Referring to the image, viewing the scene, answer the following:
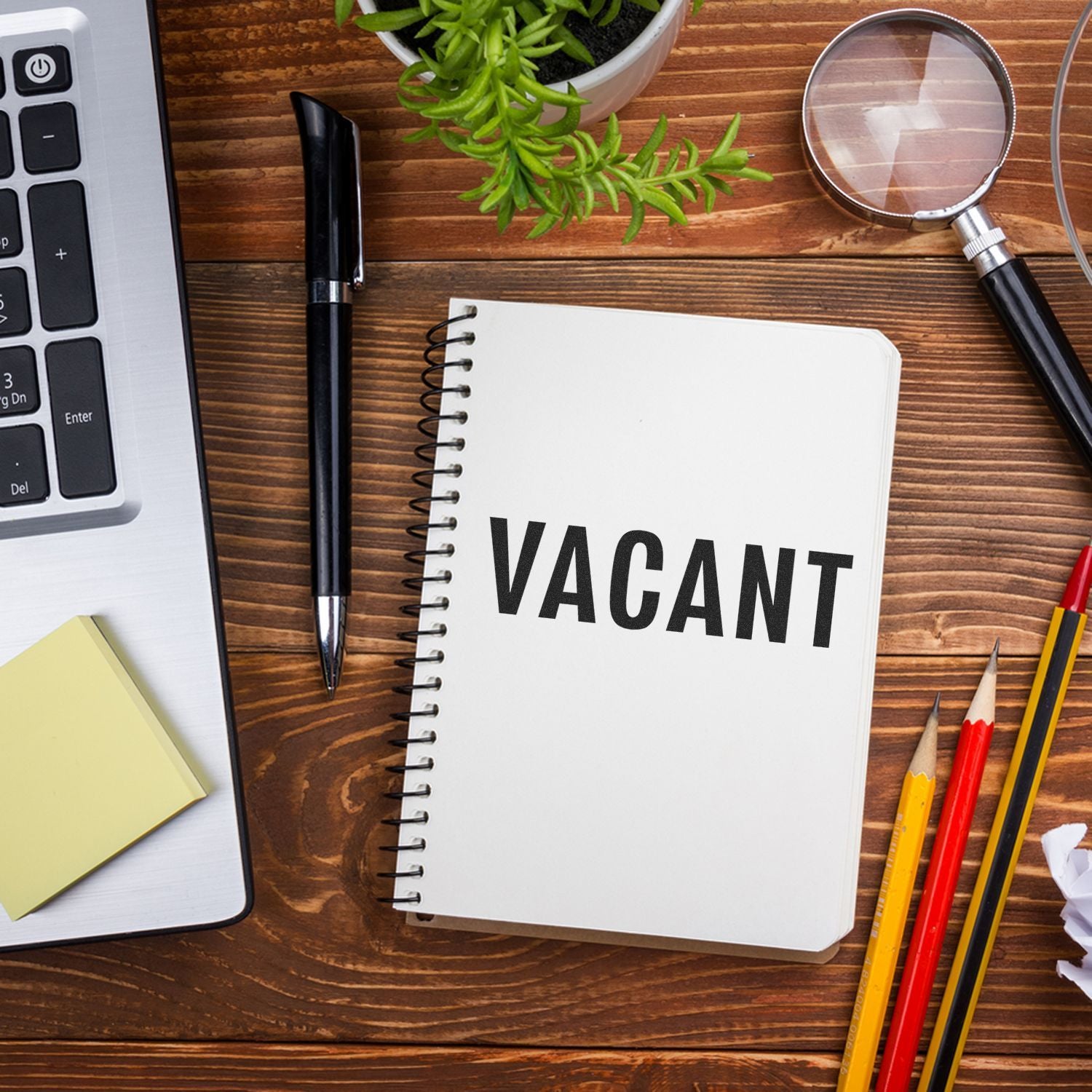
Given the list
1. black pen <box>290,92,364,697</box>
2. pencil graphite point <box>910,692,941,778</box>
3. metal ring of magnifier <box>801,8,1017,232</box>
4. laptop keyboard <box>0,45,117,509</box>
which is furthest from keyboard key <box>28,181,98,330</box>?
pencil graphite point <box>910,692,941,778</box>

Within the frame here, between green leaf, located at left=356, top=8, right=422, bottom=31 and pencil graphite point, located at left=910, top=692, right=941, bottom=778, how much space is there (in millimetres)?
422

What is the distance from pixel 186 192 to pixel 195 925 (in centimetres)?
40

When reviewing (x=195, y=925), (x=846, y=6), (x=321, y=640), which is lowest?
(x=195, y=925)

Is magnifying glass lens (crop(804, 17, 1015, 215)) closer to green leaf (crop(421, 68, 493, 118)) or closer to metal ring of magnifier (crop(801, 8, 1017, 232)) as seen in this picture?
metal ring of magnifier (crop(801, 8, 1017, 232))

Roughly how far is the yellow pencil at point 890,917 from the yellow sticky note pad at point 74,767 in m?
0.36

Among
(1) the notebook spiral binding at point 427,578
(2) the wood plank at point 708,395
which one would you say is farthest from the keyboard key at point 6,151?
(1) the notebook spiral binding at point 427,578

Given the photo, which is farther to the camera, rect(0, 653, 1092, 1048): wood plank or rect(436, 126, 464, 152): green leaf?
rect(0, 653, 1092, 1048): wood plank

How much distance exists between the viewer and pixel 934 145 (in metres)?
0.52

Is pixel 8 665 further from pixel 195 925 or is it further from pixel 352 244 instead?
pixel 352 244

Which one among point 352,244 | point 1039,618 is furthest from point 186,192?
point 1039,618

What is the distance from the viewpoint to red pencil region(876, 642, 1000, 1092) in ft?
1.69

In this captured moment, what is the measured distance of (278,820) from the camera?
546 millimetres

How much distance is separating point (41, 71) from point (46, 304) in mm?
115

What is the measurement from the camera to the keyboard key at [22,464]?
0.46 metres
